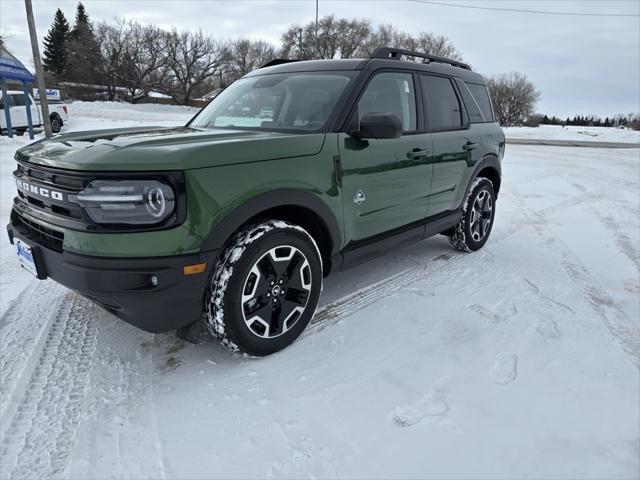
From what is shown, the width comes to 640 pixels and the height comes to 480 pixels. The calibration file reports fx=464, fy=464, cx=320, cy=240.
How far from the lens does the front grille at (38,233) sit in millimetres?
2408

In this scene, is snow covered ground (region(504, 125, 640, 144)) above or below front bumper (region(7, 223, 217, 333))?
below

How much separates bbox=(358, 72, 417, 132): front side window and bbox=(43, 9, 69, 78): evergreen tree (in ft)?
233

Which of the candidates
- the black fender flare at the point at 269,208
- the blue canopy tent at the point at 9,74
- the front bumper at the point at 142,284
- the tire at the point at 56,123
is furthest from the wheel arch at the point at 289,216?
the tire at the point at 56,123

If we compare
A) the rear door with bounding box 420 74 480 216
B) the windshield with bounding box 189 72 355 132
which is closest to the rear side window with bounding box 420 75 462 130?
the rear door with bounding box 420 74 480 216

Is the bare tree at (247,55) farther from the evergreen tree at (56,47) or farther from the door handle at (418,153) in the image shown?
the door handle at (418,153)

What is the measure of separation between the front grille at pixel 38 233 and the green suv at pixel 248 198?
0.04ft

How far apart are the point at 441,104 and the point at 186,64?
176 feet

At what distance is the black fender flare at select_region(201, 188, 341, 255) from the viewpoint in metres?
2.38

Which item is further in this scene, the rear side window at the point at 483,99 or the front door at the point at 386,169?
the rear side window at the point at 483,99

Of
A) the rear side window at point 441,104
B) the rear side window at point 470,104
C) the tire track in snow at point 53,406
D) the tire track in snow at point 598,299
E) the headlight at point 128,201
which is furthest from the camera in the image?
the rear side window at point 470,104

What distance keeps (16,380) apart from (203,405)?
1.04m

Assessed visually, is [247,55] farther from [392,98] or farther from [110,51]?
[392,98]

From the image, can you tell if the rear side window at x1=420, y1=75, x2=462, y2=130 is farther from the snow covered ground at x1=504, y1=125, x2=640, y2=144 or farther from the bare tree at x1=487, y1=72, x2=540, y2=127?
the bare tree at x1=487, y1=72, x2=540, y2=127

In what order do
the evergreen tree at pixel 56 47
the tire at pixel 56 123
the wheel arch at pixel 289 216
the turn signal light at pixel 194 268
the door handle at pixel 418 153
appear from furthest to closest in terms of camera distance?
1. the evergreen tree at pixel 56 47
2. the tire at pixel 56 123
3. the door handle at pixel 418 153
4. the wheel arch at pixel 289 216
5. the turn signal light at pixel 194 268
